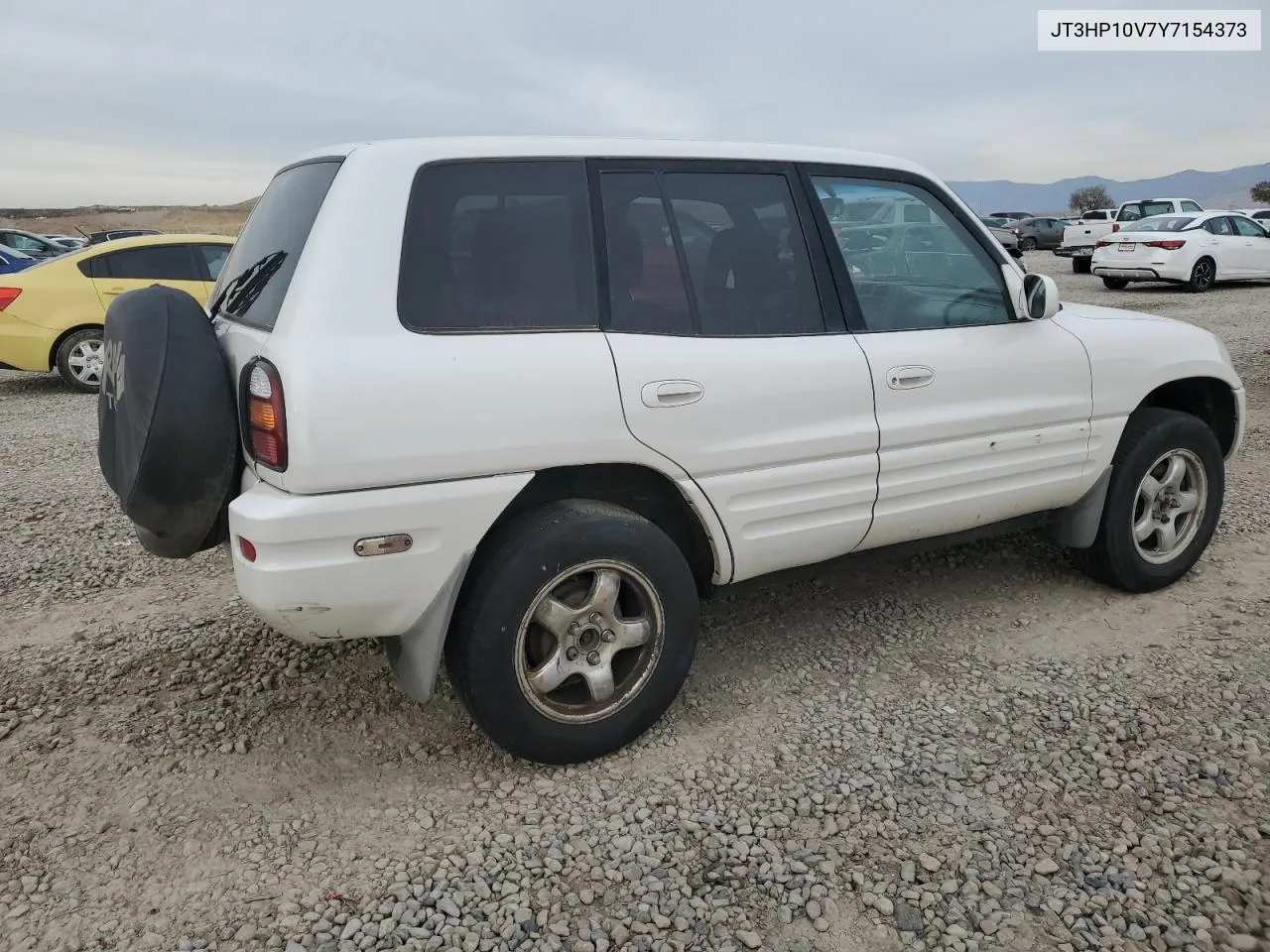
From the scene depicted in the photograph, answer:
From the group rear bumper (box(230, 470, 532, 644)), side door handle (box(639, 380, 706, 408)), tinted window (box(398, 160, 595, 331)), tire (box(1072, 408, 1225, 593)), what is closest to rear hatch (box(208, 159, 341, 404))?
Result: tinted window (box(398, 160, 595, 331))

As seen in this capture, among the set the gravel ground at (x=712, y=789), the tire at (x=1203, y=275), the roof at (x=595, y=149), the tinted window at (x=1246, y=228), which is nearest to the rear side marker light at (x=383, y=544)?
the gravel ground at (x=712, y=789)

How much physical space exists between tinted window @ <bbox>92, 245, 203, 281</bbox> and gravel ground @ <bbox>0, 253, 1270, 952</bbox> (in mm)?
6592

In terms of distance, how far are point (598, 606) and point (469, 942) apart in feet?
3.21

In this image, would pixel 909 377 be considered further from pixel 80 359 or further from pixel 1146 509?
pixel 80 359

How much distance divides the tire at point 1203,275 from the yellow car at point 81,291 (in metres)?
15.6

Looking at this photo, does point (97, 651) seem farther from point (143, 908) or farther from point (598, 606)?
point (598, 606)

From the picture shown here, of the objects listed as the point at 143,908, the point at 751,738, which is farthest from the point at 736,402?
the point at 143,908

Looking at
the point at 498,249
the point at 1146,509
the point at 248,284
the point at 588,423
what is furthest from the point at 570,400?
the point at 1146,509

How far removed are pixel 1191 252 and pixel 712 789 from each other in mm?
17009

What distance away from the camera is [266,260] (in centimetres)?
291

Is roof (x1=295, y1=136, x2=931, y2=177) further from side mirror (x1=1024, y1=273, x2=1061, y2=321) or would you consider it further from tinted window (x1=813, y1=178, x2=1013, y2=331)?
side mirror (x1=1024, y1=273, x2=1061, y2=321)

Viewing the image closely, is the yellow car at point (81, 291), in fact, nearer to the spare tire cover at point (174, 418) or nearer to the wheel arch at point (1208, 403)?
the spare tire cover at point (174, 418)

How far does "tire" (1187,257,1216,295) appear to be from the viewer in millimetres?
16359

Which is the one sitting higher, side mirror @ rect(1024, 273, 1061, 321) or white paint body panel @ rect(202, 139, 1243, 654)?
side mirror @ rect(1024, 273, 1061, 321)
